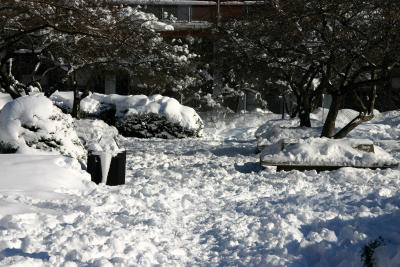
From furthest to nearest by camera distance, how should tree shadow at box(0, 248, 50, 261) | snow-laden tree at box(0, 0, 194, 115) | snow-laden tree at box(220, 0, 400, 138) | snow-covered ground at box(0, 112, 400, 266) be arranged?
1. snow-laden tree at box(0, 0, 194, 115)
2. snow-laden tree at box(220, 0, 400, 138)
3. snow-covered ground at box(0, 112, 400, 266)
4. tree shadow at box(0, 248, 50, 261)

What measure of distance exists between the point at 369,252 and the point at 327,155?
5497 mm

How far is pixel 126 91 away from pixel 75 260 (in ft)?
83.4

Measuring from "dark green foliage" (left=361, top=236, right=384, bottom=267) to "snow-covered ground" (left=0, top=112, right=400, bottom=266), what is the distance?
0.22ft

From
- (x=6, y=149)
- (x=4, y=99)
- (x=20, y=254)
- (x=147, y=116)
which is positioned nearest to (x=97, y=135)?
(x=147, y=116)

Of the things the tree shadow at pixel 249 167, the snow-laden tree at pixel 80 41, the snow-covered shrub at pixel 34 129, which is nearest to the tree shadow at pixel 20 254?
the snow-covered shrub at pixel 34 129

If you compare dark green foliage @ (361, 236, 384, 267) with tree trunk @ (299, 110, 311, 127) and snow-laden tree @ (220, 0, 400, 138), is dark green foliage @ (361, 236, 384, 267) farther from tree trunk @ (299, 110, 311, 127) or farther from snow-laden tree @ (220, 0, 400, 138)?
tree trunk @ (299, 110, 311, 127)

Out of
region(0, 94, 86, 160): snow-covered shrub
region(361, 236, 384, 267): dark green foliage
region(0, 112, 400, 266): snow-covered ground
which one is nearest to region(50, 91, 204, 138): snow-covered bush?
region(0, 112, 400, 266): snow-covered ground

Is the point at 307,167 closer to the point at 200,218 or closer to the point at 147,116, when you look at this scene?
the point at 200,218

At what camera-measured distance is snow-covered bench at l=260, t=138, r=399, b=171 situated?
372 inches

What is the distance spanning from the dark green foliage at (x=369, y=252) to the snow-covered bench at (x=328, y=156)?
5.12m

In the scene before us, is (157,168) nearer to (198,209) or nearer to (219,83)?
(198,209)

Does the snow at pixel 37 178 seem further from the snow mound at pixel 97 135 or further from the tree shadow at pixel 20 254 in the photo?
the tree shadow at pixel 20 254

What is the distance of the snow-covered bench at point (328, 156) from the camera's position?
945cm

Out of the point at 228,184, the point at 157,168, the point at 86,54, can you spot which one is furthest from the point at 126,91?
the point at 228,184
